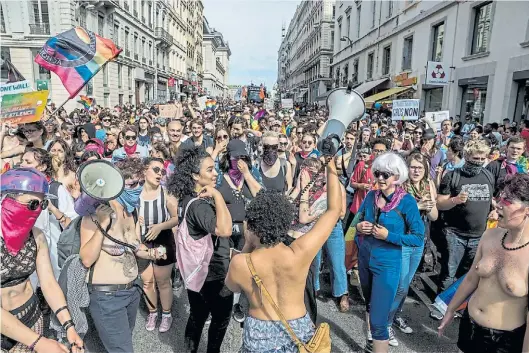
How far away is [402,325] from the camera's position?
3.51 m

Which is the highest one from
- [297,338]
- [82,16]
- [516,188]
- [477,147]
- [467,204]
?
[82,16]

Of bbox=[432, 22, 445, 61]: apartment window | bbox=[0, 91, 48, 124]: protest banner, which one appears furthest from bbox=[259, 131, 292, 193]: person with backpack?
bbox=[432, 22, 445, 61]: apartment window

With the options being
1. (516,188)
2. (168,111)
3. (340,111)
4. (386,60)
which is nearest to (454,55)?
(386,60)

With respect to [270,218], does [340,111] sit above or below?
above

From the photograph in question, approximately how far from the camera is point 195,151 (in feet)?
9.30

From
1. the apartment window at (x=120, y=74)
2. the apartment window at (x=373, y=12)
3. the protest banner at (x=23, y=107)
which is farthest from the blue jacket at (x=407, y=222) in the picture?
the apartment window at (x=120, y=74)

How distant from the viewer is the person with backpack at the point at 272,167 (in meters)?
4.06

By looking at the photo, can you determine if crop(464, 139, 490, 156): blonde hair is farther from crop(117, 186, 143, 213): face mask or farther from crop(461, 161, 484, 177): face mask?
crop(117, 186, 143, 213): face mask

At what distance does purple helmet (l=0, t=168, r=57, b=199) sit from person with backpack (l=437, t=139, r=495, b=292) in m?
3.60

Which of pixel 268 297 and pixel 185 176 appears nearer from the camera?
pixel 268 297

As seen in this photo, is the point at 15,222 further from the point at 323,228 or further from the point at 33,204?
the point at 323,228

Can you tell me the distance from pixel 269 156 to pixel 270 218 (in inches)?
88.7

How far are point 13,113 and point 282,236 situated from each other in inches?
201

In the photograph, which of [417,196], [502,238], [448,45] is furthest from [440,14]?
[502,238]
